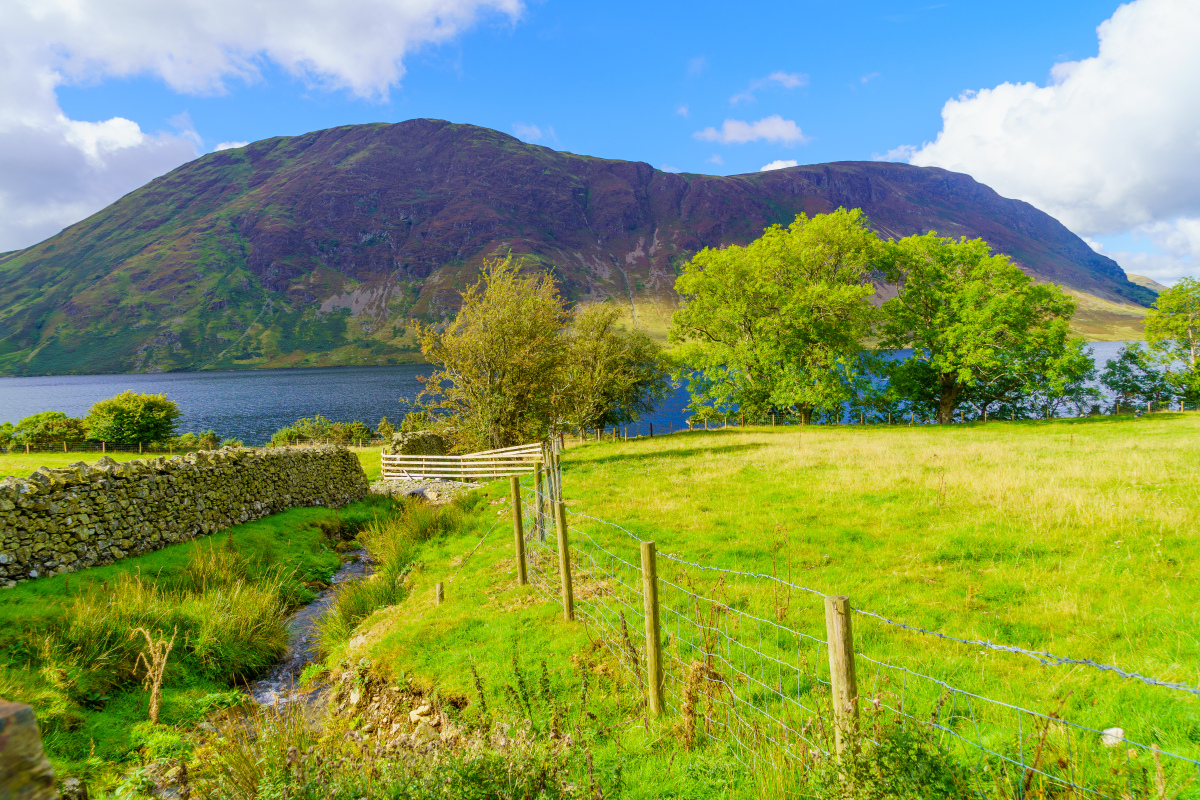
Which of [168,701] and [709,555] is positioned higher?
[709,555]

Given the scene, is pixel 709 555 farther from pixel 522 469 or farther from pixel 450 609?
pixel 522 469

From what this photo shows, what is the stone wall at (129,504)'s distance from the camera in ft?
33.0

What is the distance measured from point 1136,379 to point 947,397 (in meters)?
25.2

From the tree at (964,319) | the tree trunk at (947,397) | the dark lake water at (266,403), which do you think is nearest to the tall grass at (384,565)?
the tree at (964,319)

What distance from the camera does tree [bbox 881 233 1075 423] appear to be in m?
34.7

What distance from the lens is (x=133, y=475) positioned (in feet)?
41.1

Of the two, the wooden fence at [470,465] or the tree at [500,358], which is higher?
the tree at [500,358]

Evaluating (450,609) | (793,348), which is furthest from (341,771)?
(793,348)

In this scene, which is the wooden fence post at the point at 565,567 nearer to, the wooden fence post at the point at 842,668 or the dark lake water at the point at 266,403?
the wooden fence post at the point at 842,668

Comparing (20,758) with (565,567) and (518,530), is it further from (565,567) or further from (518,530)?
(518,530)

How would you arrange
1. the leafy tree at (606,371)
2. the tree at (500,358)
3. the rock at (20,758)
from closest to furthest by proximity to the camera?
1. the rock at (20,758)
2. the tree at (500,358)
3. the leafy tree at (606,371)

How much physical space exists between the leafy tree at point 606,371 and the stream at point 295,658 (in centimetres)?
1689

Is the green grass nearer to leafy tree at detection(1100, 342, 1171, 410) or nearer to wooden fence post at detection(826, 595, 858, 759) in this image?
wooden fence post at detection(826, 595, 858, 759)

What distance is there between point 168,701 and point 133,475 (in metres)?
7.13
